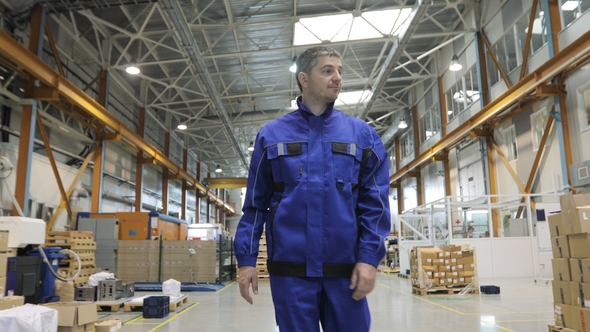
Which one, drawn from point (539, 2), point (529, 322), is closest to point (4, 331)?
point (529, 322)

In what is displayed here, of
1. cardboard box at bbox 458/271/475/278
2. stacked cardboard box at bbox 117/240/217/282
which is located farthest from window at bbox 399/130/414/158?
Answer: cardboard box at bbox 458/271/475/278

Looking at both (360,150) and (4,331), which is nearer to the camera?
(360,150)

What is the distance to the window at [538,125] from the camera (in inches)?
582

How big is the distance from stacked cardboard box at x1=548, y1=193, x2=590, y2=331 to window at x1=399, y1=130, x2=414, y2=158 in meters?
21.8

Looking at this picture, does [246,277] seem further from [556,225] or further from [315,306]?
[556,225]

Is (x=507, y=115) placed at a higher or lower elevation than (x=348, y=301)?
higher

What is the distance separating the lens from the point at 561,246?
5.73 m

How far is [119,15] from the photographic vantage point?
16.6 m

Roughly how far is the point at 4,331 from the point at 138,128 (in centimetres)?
2040

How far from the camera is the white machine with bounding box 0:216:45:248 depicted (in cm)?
815

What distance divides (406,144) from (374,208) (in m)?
28.1

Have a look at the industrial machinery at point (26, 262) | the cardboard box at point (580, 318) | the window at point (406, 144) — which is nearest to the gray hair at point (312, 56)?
the cardboard box at point (580, 318)

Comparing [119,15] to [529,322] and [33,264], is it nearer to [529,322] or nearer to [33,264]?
[33,264]

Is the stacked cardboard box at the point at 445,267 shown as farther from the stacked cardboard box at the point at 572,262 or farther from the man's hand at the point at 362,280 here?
the man's hand at the point at 362,280
